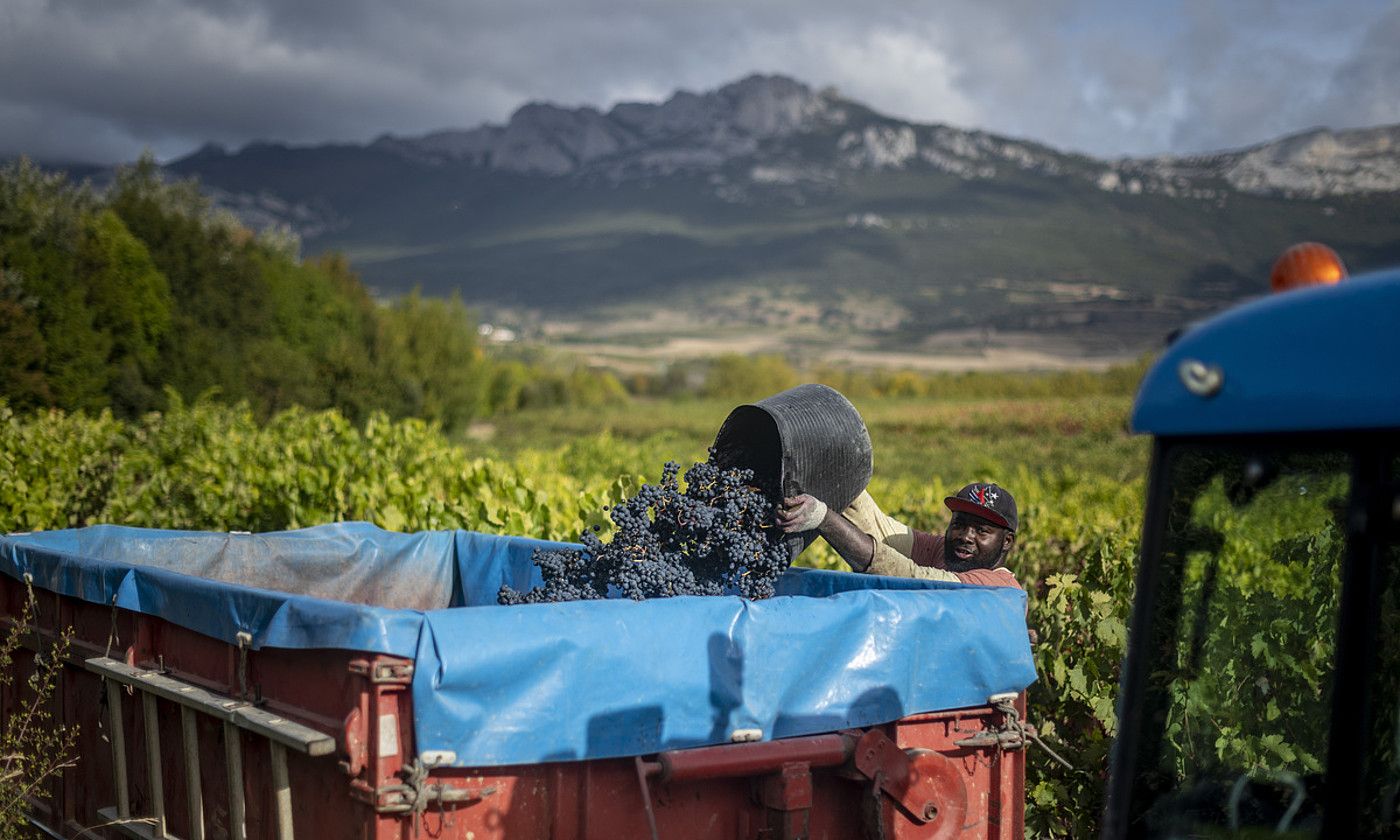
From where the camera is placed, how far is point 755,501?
463cm

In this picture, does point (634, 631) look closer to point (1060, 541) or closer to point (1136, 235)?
point (1060, 541)

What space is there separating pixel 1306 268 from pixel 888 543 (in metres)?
3.39

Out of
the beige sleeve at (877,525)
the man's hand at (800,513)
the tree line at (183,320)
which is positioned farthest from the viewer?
the tree line at (183,320)

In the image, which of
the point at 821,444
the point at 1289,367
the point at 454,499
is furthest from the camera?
the point at 454,499

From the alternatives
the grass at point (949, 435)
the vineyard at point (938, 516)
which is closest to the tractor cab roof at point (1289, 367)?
the vineyard at point (938, 516)

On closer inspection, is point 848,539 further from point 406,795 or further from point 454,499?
point 454,499

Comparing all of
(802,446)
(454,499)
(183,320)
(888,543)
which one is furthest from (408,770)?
(183,320)

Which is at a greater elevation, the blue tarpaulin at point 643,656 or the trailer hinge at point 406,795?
the blue tarpaulin at point 643,656

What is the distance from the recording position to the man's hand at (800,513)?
4.67 metres

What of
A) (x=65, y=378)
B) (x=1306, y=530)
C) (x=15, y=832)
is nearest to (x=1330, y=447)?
(x=1306, y=530)

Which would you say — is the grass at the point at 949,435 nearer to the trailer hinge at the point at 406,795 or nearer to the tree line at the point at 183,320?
the tree line at the point at 183,320

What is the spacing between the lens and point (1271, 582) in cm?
300

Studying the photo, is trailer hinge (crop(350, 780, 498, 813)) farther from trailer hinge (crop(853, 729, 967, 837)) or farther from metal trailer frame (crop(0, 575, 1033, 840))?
trailer hinge (crop(853, 729, 967, 837))

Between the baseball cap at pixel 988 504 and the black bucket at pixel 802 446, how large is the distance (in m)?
0.49
